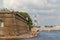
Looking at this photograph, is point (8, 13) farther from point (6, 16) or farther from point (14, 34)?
point (14, 34)

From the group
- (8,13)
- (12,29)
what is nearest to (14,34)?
(12,29)

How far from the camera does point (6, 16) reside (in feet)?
235

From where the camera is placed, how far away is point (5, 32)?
72.9 m

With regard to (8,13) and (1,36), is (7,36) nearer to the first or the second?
(1,36)

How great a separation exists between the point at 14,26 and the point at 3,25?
2801mm

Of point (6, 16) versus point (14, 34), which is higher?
point (6, 16)

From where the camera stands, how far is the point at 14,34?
241 feet

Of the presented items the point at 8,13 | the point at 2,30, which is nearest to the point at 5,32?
the point at 2,30

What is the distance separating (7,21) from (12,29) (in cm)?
240

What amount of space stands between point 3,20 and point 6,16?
5.50 ft

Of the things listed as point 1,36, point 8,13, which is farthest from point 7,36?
point 8,13

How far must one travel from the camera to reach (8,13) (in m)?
70.4

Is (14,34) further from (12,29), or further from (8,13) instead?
(8,13)

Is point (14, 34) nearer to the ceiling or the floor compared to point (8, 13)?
nearer to the floor
